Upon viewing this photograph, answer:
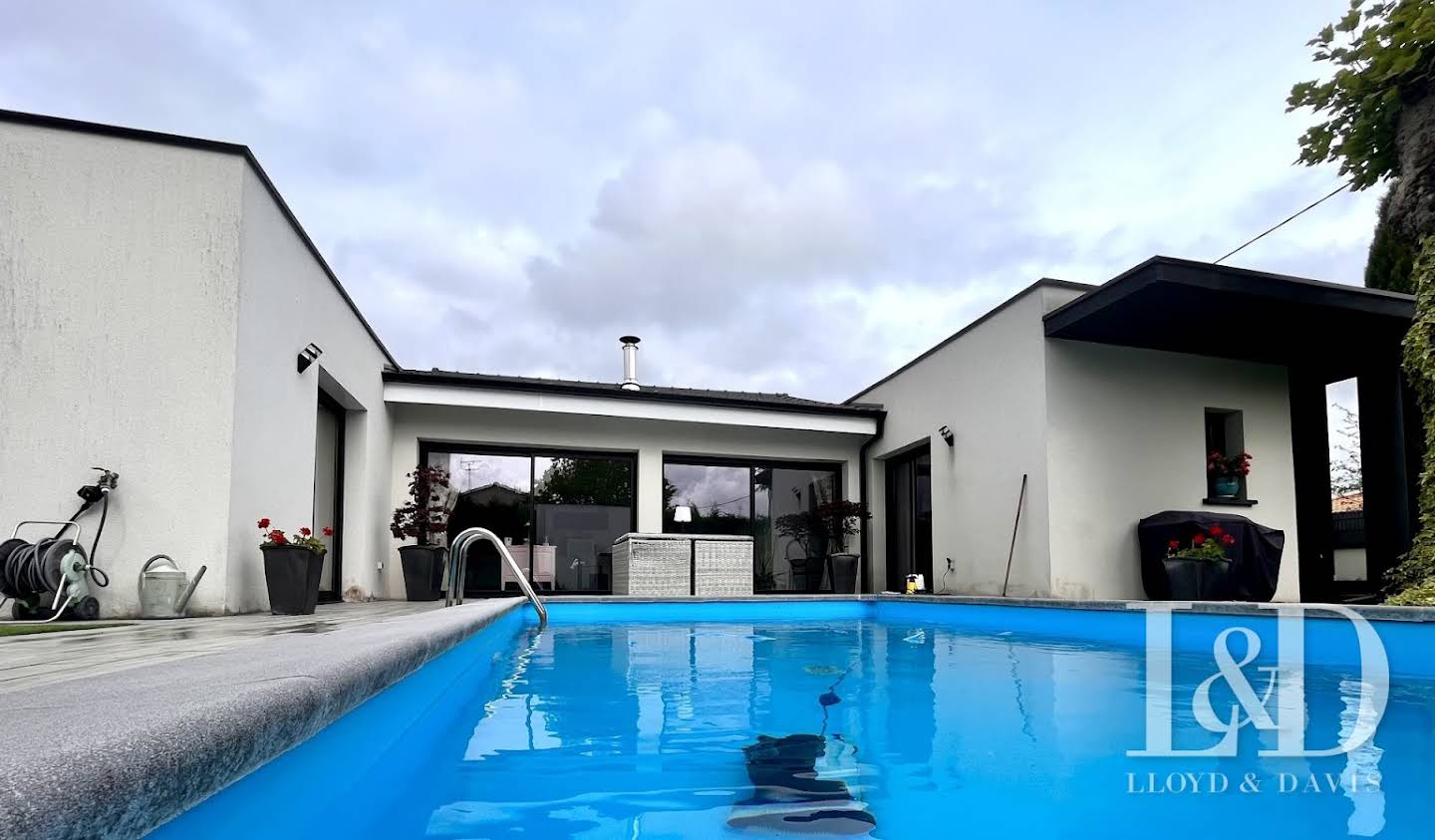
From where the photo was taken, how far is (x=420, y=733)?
243 centimetres

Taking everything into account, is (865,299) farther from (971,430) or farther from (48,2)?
(48,2)

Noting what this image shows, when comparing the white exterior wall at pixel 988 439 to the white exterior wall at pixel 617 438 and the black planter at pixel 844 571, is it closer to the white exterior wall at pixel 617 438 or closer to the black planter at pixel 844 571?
the black planter at pixel 844 571

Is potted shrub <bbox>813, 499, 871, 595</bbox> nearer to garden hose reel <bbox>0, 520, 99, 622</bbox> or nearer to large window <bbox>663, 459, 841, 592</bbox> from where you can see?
large window <bbox>663, 459, 841, 592</bbox>

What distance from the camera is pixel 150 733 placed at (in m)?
0.78

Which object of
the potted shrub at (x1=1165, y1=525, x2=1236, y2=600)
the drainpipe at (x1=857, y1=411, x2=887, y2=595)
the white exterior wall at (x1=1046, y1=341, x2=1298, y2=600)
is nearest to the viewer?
the potted shrub at (x1=1165, y1=525, x2=1236, y2=600)

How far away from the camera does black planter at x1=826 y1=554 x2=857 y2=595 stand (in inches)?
437

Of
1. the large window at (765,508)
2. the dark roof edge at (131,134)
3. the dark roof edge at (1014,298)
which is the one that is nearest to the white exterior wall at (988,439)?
the dark roof edge at (1014,298)

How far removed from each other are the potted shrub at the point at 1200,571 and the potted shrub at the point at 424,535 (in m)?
7.29

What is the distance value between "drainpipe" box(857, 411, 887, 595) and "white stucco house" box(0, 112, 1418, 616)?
34 mm

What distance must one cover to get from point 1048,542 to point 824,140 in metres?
6.34

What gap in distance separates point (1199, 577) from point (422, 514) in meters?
7.79

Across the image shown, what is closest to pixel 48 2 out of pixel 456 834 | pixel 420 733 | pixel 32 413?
pixel 32 413

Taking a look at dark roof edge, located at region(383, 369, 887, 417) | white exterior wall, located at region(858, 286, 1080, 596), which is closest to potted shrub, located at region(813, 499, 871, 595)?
white exterior wall, located at region(858, 286, 1080, 596)

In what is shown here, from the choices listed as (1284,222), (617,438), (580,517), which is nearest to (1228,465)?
(1284,222)
